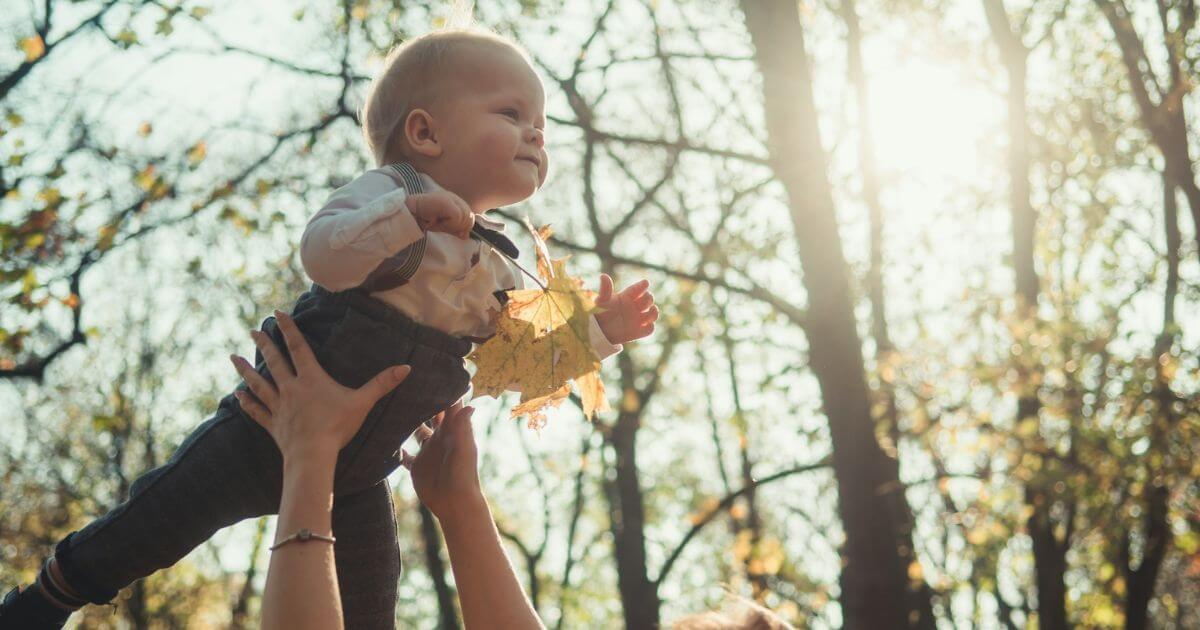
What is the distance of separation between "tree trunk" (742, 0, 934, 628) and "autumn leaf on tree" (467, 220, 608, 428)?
3110 millimetres

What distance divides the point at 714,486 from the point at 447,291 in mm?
20495

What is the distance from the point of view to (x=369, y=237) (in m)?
1.92

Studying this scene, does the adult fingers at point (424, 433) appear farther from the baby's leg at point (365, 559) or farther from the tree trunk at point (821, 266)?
the tree trunk at point (821, 266)

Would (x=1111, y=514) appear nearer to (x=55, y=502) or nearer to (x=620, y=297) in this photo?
(x=620, y=297)

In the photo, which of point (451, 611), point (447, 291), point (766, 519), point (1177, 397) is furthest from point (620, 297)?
point (766, 519)

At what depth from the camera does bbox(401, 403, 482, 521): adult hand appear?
2492 mm

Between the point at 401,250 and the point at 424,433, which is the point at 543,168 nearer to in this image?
the point at 401,250

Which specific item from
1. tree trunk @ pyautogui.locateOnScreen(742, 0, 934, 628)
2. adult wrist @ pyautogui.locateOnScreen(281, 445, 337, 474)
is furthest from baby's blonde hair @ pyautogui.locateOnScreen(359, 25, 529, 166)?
tree trunk @ pyautogui.locateOnScreen(742, 0, 934, 628)

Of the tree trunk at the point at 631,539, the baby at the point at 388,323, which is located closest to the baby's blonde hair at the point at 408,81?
the baby at the point at 388,323

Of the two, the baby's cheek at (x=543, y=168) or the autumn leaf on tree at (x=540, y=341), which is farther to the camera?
the baby's cheek at (x=543, y=168)

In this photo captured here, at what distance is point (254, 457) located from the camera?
2.22 m

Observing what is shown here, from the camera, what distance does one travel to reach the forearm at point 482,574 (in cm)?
229

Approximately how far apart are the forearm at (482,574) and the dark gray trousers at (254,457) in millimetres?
260


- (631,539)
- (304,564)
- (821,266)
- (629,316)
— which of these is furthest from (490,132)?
(631,539)
